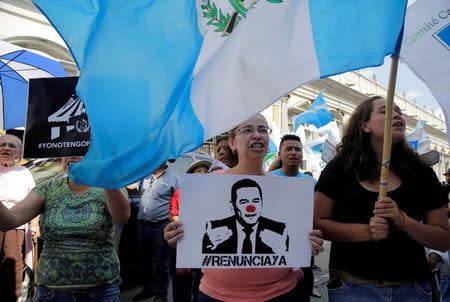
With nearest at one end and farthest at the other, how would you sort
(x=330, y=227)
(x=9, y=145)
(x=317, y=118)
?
1. (x=330, y=227)
2. (x=9, y=145)
3. (x=317, y=118)

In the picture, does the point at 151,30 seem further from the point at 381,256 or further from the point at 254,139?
the point at 381,256

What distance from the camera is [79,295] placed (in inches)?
85.9

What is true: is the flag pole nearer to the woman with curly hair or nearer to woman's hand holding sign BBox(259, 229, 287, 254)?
the woman with curly hair

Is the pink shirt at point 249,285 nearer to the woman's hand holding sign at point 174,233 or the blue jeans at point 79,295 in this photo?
the woman's hand holding sign at point 174,233

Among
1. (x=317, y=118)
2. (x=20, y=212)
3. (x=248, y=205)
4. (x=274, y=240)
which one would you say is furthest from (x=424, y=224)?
(x=317, y=118)

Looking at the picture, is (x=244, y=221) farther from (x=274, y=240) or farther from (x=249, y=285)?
(x=249, y=285)

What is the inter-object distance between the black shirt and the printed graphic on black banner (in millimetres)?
1663

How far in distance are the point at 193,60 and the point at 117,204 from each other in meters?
0.84

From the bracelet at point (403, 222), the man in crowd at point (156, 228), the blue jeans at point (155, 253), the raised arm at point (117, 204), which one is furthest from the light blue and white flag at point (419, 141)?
the raised arm at point (117, 204)

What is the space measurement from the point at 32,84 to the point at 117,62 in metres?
1.35

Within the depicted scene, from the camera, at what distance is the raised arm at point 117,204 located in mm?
Answer: 2131

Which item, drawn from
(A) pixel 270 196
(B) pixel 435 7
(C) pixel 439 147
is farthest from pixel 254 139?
(C) pixel 439 147

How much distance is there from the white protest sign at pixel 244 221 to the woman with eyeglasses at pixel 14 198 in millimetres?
2536

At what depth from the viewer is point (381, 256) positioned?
1.89m
